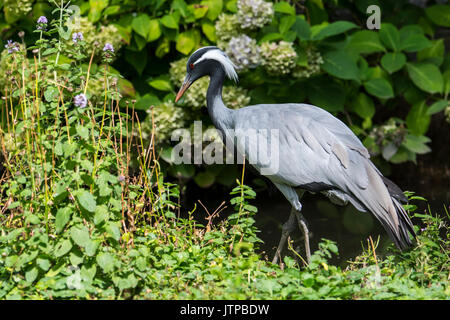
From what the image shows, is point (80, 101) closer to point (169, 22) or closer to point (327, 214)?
point (169, 22)

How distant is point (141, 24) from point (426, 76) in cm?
264

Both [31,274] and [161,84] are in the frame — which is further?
[161,84]

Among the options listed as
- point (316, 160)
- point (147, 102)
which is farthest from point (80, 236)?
point (147, 102)

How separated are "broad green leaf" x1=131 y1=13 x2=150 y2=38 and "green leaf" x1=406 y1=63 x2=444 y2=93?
245 cm

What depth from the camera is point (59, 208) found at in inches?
130

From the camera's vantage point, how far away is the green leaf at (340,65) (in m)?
5.87

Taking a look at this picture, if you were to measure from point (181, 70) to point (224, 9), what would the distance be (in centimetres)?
73

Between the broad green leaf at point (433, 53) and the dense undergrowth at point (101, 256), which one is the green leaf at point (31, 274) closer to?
the dense undergrowth at point (101, 256)

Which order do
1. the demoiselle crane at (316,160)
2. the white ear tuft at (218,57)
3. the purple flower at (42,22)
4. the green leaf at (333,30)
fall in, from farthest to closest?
the green leaf at (333,30) < the white ear tuft at (218,57) < the demoiselle crane at (316,160) < the purple flower at (42,22)

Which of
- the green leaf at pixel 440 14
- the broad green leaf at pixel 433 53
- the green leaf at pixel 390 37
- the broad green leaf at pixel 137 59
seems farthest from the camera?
the green leaf at pixel 440 14

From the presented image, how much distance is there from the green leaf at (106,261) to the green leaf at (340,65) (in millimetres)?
3355

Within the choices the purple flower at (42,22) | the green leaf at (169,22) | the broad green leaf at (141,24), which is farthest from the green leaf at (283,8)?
the purple flower at (42,22)

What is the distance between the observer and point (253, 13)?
566 cm
